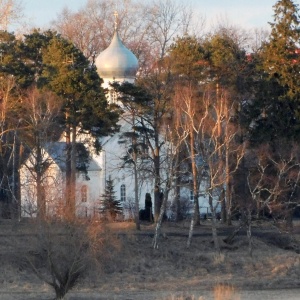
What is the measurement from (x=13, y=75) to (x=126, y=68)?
1225cm

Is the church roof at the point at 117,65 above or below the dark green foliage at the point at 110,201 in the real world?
above

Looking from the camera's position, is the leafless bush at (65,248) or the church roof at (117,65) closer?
the leafless bush at (65,248)

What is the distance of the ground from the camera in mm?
32781

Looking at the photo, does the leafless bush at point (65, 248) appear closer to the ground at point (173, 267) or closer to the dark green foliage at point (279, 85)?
the ground at point (173, 267)

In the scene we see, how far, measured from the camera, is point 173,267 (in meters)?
39.2

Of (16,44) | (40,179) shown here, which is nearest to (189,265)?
(40,179)

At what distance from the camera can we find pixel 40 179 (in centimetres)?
4028

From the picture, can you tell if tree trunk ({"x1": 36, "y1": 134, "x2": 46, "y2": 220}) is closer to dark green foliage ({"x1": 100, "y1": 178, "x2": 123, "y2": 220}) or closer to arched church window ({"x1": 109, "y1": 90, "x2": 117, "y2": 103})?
arched church window ({"x1": 109, "y1": 90, "x2": 117, "y2": 103})

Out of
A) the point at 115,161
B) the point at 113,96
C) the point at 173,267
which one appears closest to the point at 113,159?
the point at 115,161

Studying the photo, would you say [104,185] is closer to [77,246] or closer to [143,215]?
[143,215]

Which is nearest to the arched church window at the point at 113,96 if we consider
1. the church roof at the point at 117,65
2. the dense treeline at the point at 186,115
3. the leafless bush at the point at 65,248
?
the dense treeline at the point at 186,115

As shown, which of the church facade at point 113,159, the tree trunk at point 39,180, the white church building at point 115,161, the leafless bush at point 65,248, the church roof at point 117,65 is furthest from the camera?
the church roof at point 117,65

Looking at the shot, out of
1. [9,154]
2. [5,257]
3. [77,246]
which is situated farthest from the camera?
[9,154]

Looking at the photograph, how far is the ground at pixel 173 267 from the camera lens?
32.8 metres
